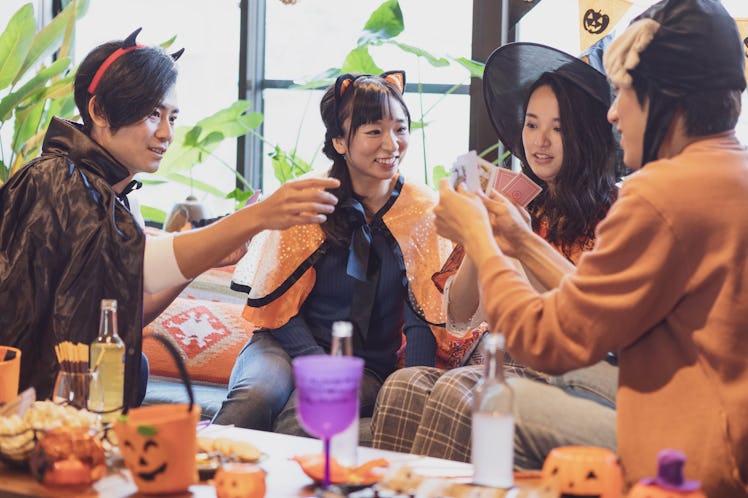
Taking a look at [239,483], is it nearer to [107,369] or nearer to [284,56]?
[107,369]

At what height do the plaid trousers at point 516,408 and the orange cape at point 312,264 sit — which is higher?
the orange cape at point 312,264

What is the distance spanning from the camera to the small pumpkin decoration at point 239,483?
151cm

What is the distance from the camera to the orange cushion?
11.6 ft

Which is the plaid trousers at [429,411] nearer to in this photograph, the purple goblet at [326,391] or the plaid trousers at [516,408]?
the plaid trousers at [516,408]

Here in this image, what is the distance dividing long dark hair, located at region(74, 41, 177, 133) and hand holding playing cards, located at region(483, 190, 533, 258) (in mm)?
1098

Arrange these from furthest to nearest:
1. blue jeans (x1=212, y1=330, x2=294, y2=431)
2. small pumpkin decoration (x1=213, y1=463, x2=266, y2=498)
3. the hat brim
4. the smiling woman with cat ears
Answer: the smiling woman with cat ears
blue jeans (x1=212, y1=330, x2=294, y2=431)
the hat brim
small pumpkin decoration (x1=213, y1=463, x2=266, y2=498)

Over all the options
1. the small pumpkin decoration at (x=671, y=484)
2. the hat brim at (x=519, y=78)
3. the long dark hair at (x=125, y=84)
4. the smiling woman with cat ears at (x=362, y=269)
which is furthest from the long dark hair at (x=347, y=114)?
the small pumpkin decoration at (x=671, y=484)

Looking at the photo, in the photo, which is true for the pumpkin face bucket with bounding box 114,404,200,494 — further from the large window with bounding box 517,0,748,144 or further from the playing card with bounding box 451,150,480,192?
the large window with bounding box 517,0,748,144

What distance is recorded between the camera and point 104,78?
2.65 metres

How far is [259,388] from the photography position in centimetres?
280

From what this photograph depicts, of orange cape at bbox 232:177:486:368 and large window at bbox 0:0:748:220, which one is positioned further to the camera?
large window at bbox 0:0:748:220

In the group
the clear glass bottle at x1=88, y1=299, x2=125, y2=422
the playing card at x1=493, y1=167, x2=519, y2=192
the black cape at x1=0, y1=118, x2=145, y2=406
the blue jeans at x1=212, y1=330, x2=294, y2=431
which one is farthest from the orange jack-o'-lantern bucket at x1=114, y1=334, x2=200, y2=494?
the blue jeans at x1=212, y1=330, x2=294, y2=431

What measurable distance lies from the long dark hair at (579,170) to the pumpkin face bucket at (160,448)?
127 centimetres

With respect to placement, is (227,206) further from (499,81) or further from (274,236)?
(499,81)
